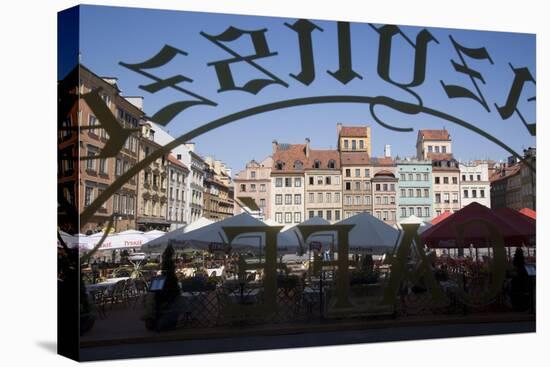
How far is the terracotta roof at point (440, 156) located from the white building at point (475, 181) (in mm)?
315

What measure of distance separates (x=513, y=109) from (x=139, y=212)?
25.1ft

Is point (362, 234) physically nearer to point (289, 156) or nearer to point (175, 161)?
point (289, 156)

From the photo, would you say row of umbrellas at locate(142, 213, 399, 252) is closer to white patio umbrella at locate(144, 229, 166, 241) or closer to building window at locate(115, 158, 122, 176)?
white patio umbrella at locate(144, 229, 166, 241)

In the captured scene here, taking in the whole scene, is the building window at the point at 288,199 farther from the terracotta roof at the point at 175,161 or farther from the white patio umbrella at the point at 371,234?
the terracotta roof at the point at 175,161

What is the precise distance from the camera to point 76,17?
10555 millimetres

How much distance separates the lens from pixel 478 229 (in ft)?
44.9

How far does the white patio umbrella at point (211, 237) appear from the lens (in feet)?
40.1

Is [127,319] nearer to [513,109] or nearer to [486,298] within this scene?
[486,298]

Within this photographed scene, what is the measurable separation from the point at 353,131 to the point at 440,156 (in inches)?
Result: 70.4

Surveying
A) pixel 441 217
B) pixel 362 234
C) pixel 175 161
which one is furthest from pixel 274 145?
pixel 441 217

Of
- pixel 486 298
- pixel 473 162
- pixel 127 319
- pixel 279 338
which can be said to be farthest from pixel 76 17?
pixel 486 298

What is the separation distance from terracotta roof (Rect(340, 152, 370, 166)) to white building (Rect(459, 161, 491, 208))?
198 centimetres

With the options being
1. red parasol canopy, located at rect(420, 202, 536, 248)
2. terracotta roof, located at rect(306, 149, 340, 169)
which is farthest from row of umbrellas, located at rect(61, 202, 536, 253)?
terracotta roof, located at rect(306, 149, 340, 169)

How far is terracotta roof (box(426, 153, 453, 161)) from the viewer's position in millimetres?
13453
